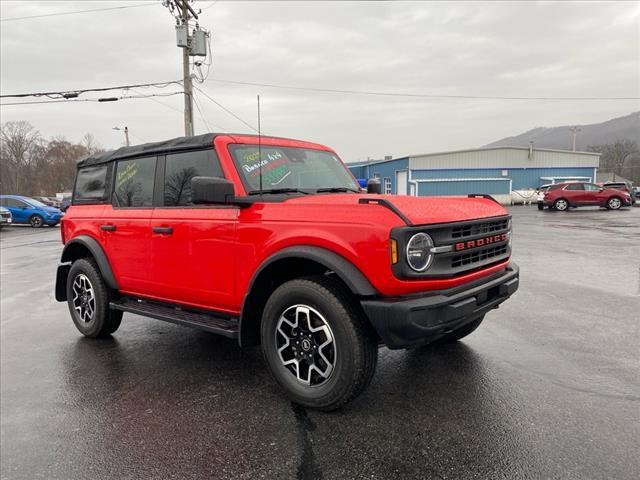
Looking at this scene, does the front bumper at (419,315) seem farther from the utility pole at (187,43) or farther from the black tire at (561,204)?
the black tire at (561,204)

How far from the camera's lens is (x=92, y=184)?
16.0 ft

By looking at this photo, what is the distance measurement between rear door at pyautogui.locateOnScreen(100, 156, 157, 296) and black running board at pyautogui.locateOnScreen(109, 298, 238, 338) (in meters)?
0.13

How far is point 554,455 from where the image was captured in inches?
95.2

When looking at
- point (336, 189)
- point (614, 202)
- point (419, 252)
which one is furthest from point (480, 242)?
point (614, 202)

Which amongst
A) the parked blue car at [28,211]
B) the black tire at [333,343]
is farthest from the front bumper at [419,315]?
the parked blue car at [28,211]

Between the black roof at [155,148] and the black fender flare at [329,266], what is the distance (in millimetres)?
1297

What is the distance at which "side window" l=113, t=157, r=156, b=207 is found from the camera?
4.19 metres

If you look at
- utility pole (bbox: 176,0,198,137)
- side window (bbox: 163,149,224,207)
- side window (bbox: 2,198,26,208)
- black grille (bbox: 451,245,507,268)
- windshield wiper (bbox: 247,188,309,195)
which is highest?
utility pole (bbox: 176,0,198,137)

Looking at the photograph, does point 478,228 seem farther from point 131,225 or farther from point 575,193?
point 575,193

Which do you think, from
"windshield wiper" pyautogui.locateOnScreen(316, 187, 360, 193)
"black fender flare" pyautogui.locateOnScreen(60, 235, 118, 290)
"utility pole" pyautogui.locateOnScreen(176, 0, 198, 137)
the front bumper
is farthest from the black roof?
"utility pole" pyautogui.locateOnScreen(176, 0, 198, 137)

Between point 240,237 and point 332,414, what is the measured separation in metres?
1.43

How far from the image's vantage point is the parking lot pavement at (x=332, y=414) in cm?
242

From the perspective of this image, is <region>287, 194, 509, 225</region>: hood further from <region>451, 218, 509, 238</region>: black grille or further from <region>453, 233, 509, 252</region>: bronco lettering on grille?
<region>453, 233, 509, 252</region>: bronco lettering on grille

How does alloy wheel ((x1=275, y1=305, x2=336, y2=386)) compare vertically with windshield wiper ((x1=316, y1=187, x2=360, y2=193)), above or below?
below
